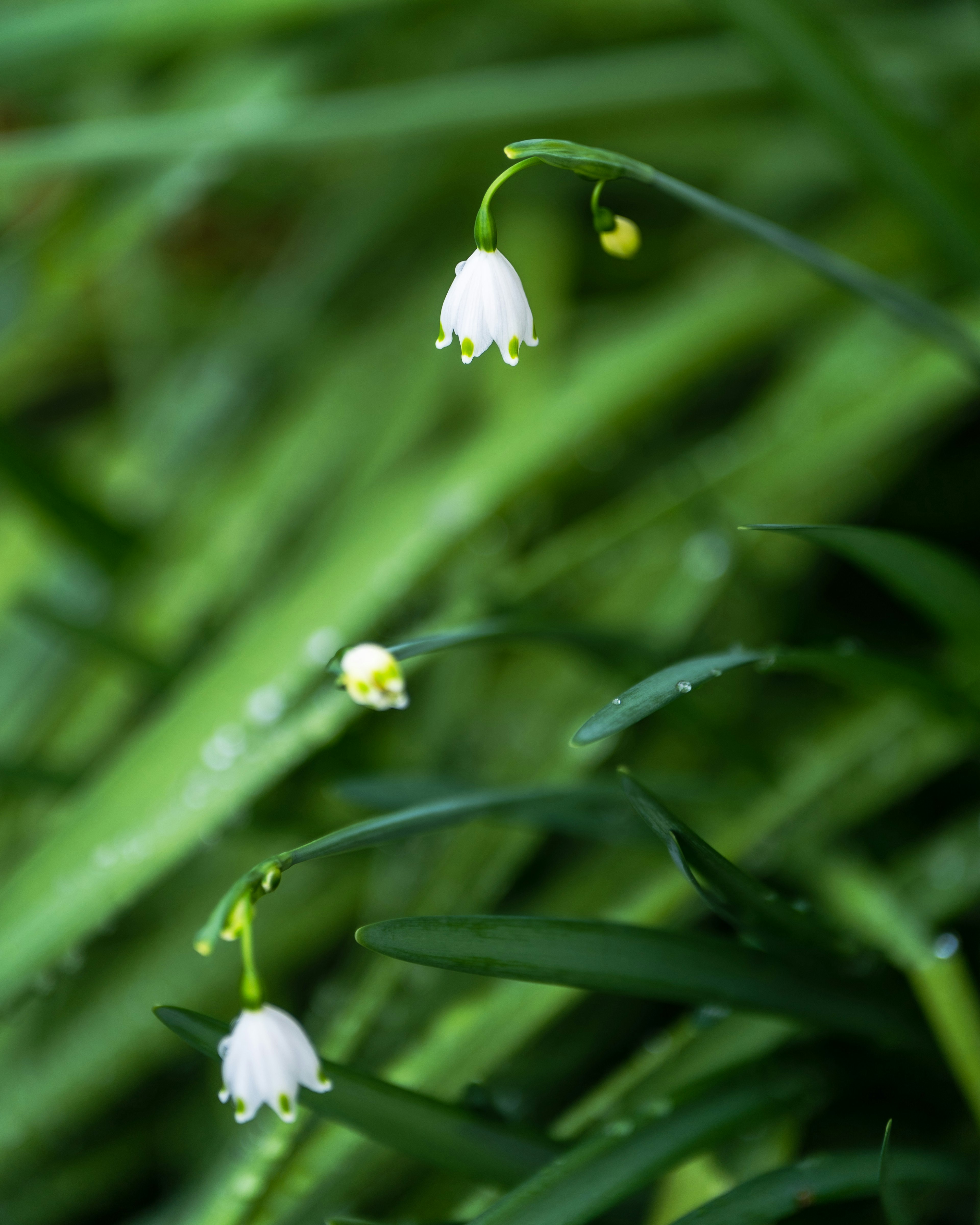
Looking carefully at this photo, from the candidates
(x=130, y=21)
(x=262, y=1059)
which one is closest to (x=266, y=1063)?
(x=262, y=1059)

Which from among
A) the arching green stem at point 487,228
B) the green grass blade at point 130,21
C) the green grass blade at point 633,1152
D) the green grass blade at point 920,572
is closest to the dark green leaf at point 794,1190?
the green grass blade at point 633,1152

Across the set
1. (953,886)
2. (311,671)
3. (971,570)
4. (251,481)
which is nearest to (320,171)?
(251,481)

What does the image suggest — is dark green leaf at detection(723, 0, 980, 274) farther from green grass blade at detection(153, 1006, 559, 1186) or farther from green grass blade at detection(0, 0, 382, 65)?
green grass blade at detection(153, 1006, 559, 1186)

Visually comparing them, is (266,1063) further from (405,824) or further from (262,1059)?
(405,824)

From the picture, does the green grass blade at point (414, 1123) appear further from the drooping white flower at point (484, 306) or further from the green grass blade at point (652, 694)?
the drooping white flower at point (484, 306)

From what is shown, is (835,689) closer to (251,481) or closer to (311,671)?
(311,671)

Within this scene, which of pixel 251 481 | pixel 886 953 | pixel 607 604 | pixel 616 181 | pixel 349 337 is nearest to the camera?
pixel 886 953
